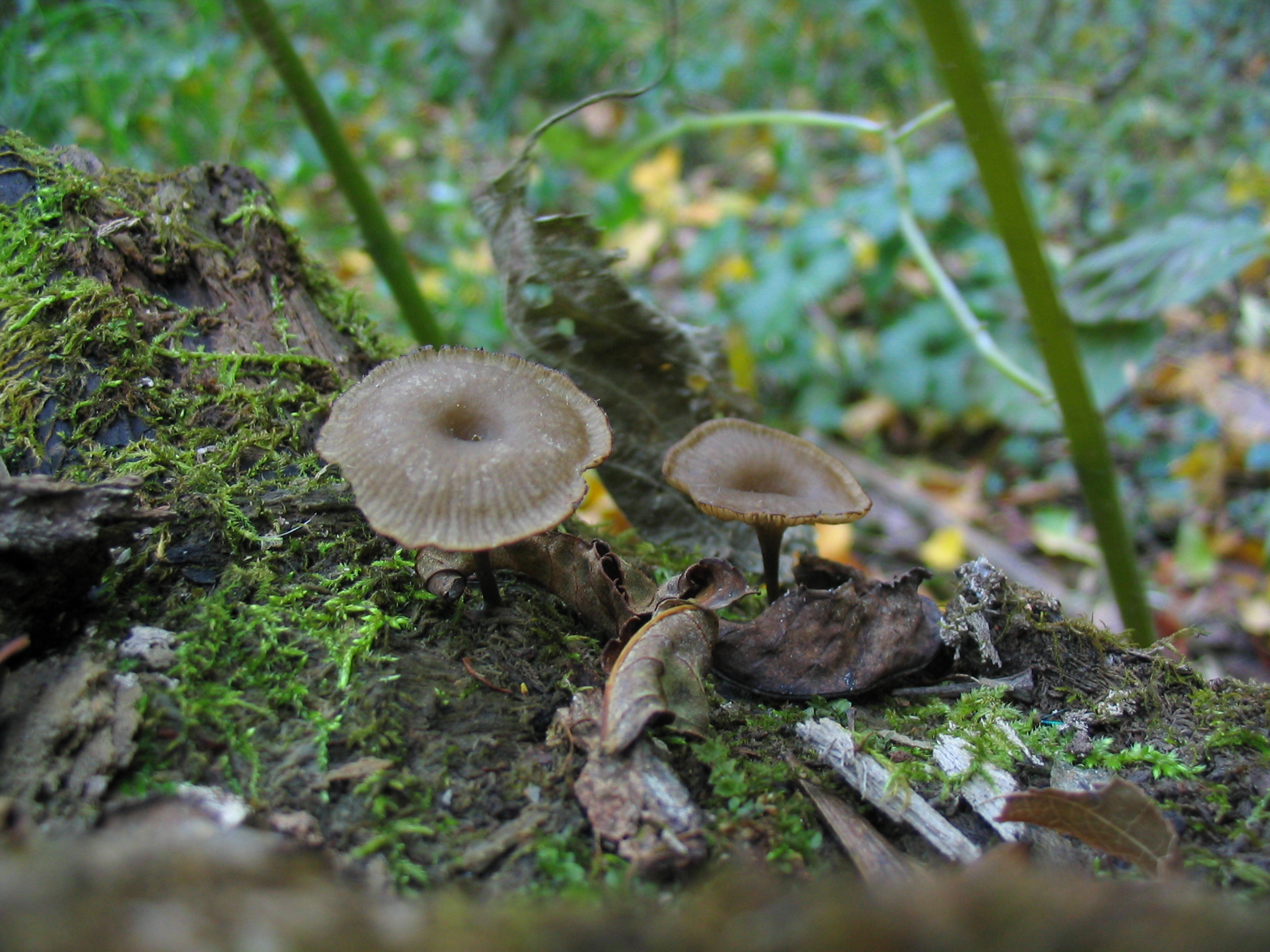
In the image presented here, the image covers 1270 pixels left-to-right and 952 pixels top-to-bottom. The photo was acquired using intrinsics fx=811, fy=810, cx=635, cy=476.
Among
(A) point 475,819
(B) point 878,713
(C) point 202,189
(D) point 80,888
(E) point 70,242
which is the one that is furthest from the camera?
(C) point 202,189

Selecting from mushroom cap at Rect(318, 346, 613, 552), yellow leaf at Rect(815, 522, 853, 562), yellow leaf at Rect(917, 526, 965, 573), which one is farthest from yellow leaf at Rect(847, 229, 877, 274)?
mushroom cap at Rect(318, 346, 613, 552)

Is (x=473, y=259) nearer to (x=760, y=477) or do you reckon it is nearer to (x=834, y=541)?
(x=834, y=541)

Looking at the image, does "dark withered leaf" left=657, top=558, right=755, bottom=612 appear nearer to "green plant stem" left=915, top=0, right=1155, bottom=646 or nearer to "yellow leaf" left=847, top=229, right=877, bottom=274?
"green plant stem" left=915, top=0, right=1155, bottom=646

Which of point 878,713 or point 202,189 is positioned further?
point 202,189

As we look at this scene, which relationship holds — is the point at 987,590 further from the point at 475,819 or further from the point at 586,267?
the point at 586,267

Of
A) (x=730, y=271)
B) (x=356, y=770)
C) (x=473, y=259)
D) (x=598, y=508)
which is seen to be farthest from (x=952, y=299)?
(x=473, y=259)

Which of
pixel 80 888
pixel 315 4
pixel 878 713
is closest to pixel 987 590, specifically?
pixel 878 713
